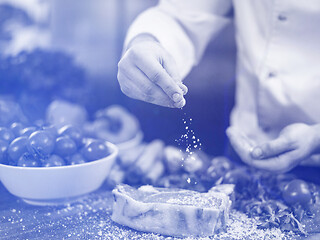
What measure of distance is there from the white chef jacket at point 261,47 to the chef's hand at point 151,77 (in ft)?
0.59

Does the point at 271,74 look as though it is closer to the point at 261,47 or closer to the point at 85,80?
the point at 261,47

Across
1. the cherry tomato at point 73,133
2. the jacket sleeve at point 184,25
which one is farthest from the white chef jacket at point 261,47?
the cherry tomato at point 73,133

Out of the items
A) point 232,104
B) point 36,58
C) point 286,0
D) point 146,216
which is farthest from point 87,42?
point 146,216

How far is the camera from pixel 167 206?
1.89 ft

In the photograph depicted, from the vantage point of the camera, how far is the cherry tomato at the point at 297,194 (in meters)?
0.66

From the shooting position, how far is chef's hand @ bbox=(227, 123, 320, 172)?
70cm

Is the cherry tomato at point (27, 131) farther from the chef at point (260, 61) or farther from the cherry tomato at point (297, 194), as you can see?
the cherry tomato at point (297, 194)

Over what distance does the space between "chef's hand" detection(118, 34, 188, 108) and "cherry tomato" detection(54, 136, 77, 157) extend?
0.45ft

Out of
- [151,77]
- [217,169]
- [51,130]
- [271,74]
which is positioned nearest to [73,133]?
[51,130]

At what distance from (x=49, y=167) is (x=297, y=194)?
0.43 metres

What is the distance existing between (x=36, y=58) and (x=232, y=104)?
576 millimetres

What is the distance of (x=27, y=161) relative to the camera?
0.63 meters

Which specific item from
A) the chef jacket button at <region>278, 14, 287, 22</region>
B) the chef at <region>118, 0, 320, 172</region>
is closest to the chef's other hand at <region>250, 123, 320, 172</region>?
the chef at <region>118, 0, 320, 172</region>

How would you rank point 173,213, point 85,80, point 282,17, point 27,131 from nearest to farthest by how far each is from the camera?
point 173,213, point 27,131, point 282,17, point 85,80
